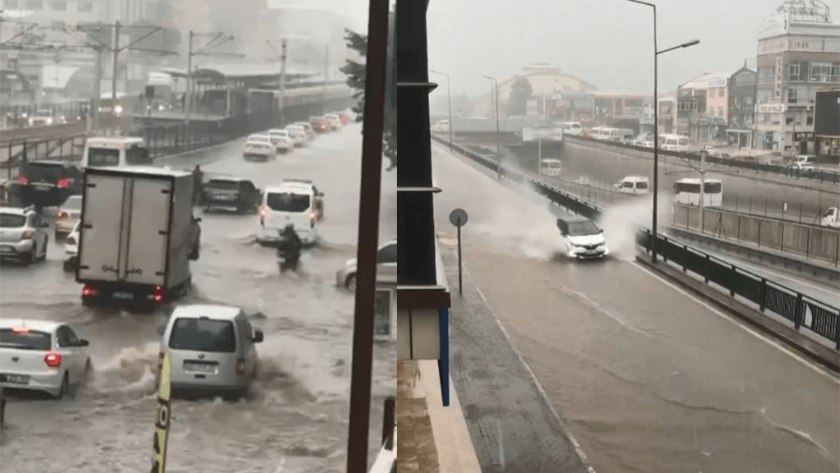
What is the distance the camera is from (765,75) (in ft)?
12.1

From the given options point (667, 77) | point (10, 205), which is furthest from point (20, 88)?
point (667, 77)

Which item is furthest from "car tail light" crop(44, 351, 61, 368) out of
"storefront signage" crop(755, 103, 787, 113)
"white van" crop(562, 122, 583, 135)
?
"storefront signage" crop(755, 103, 787, 113)

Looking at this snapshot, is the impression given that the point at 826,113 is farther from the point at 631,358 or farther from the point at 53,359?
the point at 53,359

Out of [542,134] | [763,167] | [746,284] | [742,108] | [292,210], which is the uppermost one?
[742,108]

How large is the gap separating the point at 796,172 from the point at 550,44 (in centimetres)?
101

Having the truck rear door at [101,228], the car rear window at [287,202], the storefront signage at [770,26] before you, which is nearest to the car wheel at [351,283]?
the car rear window at [287,202]

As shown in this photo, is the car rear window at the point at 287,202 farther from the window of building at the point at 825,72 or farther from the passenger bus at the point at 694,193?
the window of building at the point at 825,72

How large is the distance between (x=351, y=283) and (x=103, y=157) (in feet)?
2.58

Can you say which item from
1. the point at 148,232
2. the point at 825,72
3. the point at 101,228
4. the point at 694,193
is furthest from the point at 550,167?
the point at 101,228

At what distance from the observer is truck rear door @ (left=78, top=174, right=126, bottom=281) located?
8.84 feet

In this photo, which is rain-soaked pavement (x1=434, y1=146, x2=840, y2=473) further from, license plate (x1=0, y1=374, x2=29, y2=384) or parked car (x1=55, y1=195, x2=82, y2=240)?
license plate (x1=0, y1=374, x2=29, y2=384)

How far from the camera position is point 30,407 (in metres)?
2.73

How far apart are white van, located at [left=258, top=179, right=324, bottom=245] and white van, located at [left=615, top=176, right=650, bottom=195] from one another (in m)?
1.22

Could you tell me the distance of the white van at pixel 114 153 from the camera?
2760 mm
